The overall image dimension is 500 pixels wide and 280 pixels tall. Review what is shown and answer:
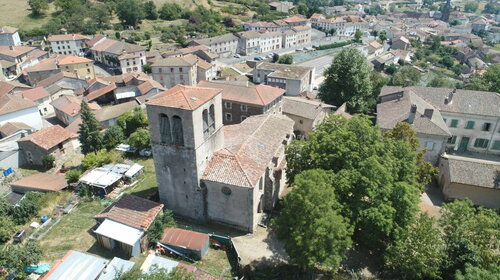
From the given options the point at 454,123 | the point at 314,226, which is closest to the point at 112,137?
the point at 314,226

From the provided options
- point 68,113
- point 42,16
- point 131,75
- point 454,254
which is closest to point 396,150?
Answer: point 454,254

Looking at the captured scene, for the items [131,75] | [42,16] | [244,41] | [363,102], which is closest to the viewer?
→ [363,102]

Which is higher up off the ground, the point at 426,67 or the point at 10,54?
the point at 10,54

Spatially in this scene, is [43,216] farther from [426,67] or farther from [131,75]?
[426,67]

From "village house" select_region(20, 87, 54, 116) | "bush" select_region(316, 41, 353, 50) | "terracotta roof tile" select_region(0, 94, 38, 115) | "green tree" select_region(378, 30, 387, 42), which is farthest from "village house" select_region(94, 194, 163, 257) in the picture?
"green tree" select_region(378, 30, 387, 42)

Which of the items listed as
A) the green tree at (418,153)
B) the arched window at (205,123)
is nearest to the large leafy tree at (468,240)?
the green tree at (418,153)

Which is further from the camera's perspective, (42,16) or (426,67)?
(42,16)

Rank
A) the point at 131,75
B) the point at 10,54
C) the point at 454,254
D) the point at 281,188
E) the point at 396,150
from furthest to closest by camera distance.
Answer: the point at 10,54, the point at 131,75, the point at 281,188, the point at 396,150, the point at 454,254

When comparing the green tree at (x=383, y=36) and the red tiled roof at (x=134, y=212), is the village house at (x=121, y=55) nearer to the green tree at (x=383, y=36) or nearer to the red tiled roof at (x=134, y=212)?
the red tiled roof at (x=134, y=212)
